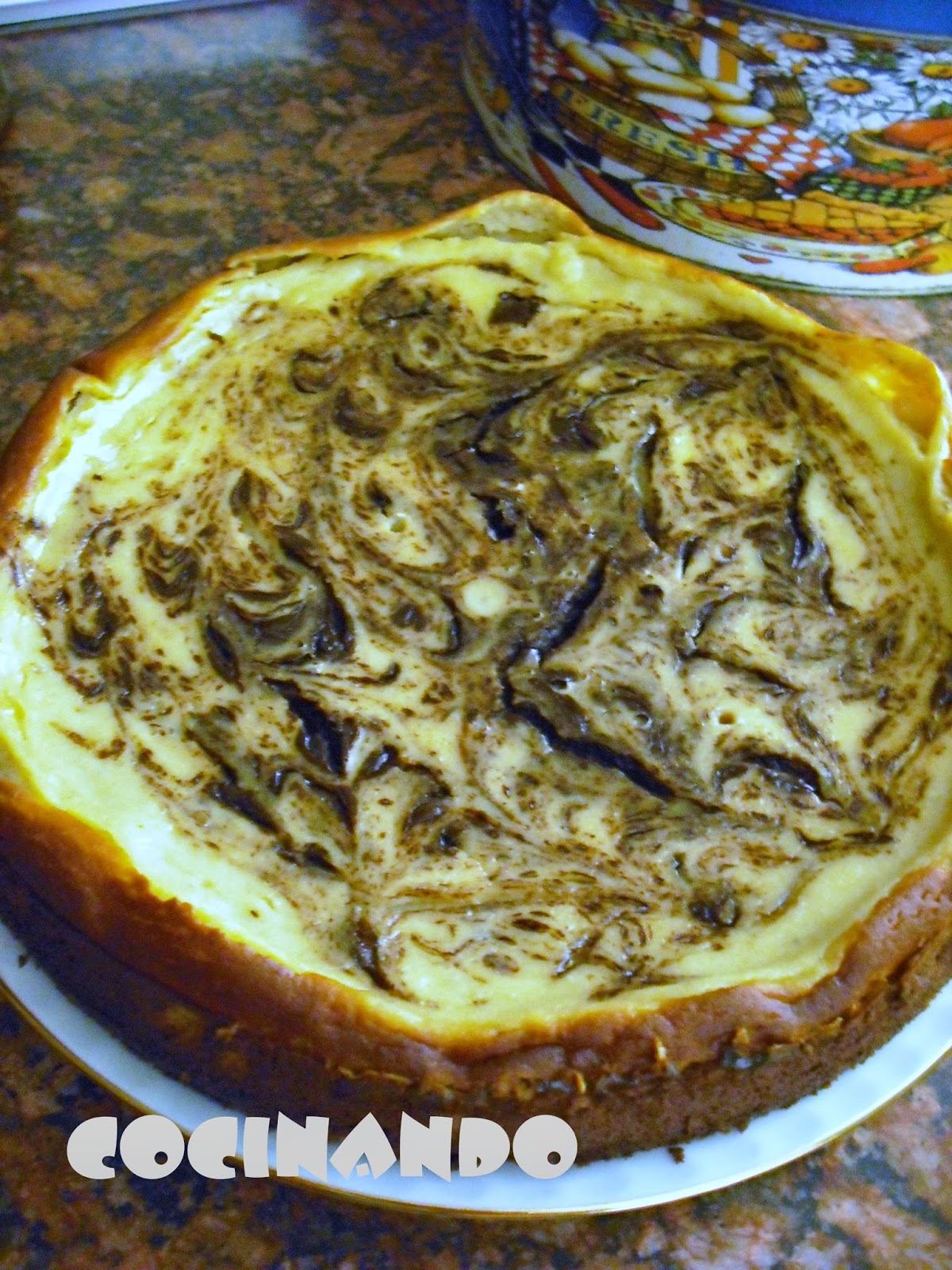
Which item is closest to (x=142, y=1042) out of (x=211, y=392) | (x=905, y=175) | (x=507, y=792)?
(x=507, y=792)

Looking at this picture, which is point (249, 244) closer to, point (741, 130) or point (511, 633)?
point (741, 130)

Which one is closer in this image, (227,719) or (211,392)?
(227,719)

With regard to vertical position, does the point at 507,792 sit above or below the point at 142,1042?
above

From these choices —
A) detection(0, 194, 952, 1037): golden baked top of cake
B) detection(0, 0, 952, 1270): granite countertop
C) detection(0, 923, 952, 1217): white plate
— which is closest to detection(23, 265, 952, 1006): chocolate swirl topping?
detection(0, 194, 952, 1037): golden baked top of cake

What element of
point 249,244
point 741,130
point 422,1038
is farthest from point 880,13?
point 422,1038

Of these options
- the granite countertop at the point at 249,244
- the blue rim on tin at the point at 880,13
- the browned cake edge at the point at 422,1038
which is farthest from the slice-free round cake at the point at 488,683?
the blue rim on tin at the point at 880,13

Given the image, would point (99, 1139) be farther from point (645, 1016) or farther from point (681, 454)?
point (681, 454)

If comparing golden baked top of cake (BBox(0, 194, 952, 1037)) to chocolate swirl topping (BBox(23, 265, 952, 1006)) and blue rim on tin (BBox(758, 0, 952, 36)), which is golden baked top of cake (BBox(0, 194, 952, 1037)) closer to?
chocolate swirl topping (BBox(23, 265, 952, 1006))
